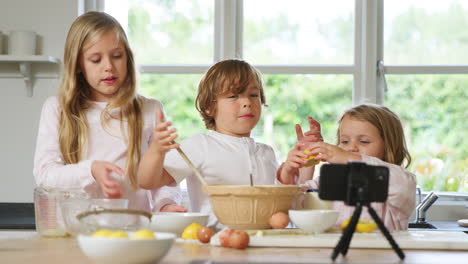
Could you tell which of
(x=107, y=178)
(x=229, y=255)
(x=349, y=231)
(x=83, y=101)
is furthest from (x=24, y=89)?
(x=349, y=231)

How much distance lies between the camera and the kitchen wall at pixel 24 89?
3268 millimetres

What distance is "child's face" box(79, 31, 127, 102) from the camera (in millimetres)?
2061

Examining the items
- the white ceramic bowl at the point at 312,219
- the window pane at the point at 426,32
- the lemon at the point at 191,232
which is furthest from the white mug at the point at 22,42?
the white ceramic bowl at the point at 312,219

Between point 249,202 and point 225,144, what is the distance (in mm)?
548

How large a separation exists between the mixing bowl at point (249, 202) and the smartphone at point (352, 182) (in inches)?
11.5

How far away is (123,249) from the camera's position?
3.61ft

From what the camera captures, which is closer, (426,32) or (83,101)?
(83,101)

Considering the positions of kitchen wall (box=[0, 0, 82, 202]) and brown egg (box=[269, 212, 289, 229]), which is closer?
brown egg (box=[269, 212, 289, 229])

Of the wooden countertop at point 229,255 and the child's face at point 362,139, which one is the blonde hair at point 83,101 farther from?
the child's face at point 362,139

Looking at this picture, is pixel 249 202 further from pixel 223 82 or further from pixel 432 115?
pixel 432 115

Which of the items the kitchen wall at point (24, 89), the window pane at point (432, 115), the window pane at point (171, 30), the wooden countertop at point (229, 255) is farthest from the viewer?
the window pane at point (171, 30)

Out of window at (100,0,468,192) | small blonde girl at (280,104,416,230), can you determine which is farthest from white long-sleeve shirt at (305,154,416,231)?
window at (100,0,468,192)

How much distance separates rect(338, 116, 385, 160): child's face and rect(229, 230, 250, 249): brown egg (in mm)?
874

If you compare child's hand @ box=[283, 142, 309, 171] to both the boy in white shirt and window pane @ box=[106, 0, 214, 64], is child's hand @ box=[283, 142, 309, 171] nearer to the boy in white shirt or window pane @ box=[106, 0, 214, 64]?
the boy in white shirt
